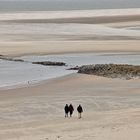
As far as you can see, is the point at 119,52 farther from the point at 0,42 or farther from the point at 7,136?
the point at 7,136

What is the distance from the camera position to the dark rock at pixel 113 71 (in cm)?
3152

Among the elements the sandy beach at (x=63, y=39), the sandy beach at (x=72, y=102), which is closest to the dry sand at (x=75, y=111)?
the sandy beach at (x=72, y=102)

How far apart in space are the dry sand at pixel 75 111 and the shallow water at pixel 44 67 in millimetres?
1748

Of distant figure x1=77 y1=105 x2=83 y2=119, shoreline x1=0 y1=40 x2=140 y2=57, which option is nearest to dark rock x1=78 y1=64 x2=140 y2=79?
distant figure x1=77 y1=105 x2=83 y2=119

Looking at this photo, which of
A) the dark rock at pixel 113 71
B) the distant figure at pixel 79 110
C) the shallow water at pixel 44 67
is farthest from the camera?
the shallow water at pixel 44 67

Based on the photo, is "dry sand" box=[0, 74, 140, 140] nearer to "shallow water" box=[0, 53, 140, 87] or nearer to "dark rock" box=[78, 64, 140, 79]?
"dark rock" box=[78, 64, 140, 79]

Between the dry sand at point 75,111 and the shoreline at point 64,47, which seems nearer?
the dry sand at point 75,111

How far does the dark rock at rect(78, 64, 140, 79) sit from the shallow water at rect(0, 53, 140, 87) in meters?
1.46

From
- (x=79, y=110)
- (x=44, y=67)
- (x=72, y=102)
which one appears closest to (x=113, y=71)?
(x=44, y=67)

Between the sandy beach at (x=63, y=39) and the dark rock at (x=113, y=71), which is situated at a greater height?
the sandy beach at (x=63, y=39)

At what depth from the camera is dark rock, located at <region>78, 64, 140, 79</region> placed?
31517mm

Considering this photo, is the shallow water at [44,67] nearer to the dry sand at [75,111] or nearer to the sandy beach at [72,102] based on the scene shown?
the sandy beach at [72,102]

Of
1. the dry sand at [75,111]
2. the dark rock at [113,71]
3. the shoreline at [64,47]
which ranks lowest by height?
the dry sand at [75,111]

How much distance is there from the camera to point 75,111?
22.7m
